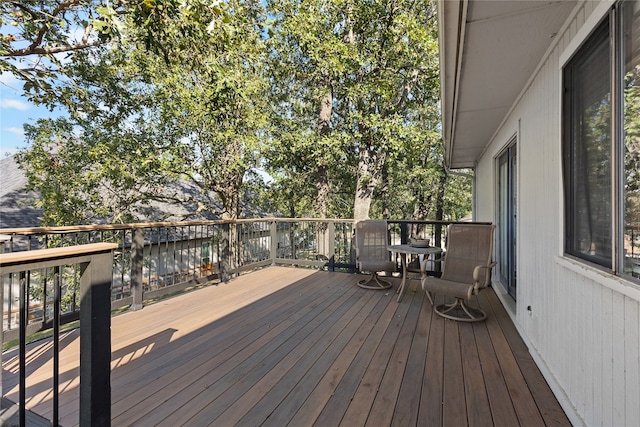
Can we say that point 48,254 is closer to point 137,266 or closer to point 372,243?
point 137,266

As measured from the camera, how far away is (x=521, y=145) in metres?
2.96

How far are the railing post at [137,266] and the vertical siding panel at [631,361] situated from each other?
13.6ft

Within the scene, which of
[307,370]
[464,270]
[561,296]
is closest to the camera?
[561,296]

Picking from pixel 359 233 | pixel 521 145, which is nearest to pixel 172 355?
pixel 359 233

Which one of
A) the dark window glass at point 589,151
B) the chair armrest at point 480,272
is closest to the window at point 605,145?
the dark window glass at point 589,151

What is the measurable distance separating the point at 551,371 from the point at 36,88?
21.3ft

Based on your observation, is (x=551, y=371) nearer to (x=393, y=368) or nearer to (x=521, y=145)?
(x=393, y=368)

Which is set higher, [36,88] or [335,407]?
[36,88]

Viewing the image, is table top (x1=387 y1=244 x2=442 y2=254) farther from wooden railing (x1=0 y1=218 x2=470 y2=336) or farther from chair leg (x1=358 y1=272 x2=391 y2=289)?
wooden railing (x1=0 y1=218 x2=470 y2=336)

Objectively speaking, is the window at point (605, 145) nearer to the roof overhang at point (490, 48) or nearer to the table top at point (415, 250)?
the roof overhang at point (490, 48)

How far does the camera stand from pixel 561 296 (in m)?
2.00

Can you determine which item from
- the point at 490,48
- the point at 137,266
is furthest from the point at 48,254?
the point at 490,48

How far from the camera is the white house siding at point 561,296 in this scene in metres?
1.33

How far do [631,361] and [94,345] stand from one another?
238 cm
